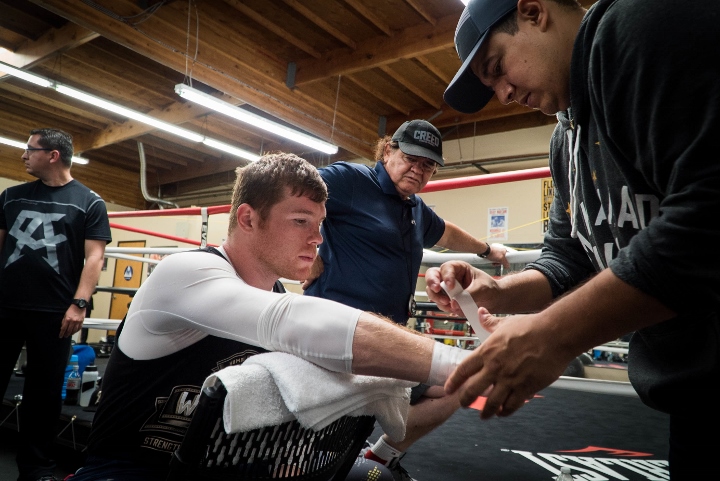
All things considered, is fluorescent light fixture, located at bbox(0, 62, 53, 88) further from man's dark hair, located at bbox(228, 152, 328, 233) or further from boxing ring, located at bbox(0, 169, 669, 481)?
man's dark hair, located at bbox(228, 152, 328, 233)

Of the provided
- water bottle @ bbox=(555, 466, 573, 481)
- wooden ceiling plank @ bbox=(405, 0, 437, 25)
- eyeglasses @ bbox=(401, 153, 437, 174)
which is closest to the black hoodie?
water bottle @ bbox=(555, 466, 573, 481)

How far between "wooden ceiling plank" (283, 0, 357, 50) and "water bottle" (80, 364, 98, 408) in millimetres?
3903

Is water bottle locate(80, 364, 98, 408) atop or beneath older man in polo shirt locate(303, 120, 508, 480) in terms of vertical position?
beneath

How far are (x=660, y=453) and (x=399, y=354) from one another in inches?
67.1

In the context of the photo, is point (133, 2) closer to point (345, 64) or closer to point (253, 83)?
point (253, 83)

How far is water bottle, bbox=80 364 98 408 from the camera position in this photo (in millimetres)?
2629

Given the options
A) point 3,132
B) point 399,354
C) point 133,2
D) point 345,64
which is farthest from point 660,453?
point 3,132

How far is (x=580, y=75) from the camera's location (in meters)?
0.69

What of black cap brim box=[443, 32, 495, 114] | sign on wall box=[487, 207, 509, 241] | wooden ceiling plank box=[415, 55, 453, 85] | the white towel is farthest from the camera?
sign on wall box=[487, 207, 509, 241]

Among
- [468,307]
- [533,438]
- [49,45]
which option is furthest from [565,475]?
[49,45]

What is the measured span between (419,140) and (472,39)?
1098mm

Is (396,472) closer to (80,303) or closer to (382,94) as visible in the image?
(80,303)

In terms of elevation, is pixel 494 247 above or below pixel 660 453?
above

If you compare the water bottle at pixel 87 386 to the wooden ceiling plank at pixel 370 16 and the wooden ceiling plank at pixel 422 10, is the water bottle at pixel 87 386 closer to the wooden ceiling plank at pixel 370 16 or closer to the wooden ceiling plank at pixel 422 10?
the wooden ceiling plank at pixel 370 16
